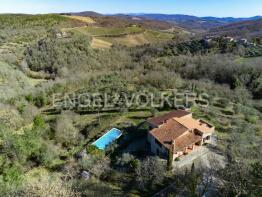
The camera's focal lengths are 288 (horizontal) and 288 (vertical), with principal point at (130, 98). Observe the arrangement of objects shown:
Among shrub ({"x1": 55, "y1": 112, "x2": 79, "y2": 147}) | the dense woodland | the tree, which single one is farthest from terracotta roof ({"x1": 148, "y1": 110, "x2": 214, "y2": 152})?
shrub ({"x1": 55, "y1": 112, "x2": 79, "y2": 147})

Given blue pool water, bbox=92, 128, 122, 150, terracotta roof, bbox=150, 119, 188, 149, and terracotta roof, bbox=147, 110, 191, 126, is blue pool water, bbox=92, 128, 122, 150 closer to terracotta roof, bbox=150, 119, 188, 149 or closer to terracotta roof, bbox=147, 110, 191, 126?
terracotta roof, bbox=147, 110, 191, 126

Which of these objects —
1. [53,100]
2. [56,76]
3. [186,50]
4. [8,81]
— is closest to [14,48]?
[56,76]

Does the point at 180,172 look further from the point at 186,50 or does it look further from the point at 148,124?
the point at 186,50

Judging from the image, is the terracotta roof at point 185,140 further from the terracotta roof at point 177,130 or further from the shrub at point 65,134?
the shrub at point 65,134

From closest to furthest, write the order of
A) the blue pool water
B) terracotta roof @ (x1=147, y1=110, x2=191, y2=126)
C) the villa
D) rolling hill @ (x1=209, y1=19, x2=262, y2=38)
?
1. the villa
2. the blue pool water
3. terracotta roof @ (x1=147, y1=110, x2=191, y2=126)
4. rolling hill @ (x1=209, y1=19, x2=262, y2=38)

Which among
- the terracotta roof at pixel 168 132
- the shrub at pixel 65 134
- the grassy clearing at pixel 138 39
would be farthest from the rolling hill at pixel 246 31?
the shrub at pixel 65 134

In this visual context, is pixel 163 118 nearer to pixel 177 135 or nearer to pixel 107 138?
pixel 177 135
